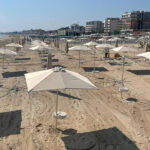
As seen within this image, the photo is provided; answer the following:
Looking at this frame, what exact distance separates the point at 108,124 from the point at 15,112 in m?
3.55

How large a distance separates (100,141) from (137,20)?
4774 inches

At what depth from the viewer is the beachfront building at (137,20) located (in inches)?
4557

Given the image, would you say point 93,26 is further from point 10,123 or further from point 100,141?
point 100,141

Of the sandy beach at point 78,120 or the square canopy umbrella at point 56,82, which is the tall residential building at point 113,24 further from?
the square canopy umbrella at point 56,82

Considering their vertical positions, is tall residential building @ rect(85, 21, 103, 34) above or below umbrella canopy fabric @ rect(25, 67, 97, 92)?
above

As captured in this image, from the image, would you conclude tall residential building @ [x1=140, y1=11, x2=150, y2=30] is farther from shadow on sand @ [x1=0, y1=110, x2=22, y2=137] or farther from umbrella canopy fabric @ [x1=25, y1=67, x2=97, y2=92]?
umbrella canopy fabric @ [x1=25, y1=67, x2=97, y2=92]

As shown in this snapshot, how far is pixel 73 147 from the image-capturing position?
17.6ft

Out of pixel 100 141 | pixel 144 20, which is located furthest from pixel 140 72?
pixel 144 20

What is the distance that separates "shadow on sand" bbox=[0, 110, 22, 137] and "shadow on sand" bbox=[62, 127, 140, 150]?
5.51 ft

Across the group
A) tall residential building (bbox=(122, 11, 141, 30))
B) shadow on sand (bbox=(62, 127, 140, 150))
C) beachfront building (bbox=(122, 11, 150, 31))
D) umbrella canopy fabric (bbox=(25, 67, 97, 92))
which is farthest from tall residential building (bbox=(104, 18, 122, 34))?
umbrella canopy fabric (bbox=(25, 67, 97, 92))

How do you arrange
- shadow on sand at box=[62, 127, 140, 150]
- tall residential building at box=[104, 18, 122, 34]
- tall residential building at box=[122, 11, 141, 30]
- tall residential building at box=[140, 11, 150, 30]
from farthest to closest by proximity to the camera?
tall residential building at box=[104, 18, 122, 34] → tall residential building at box=[140, 11, 150, 30] → tall residential building at box=[122, 11, 141, 30] → shadow on sand at box=[62, 127, 140, 150]

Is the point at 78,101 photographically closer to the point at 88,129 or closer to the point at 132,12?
the point at 88,129

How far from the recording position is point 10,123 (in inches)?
261

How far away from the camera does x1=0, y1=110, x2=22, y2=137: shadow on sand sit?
20.0 feet
